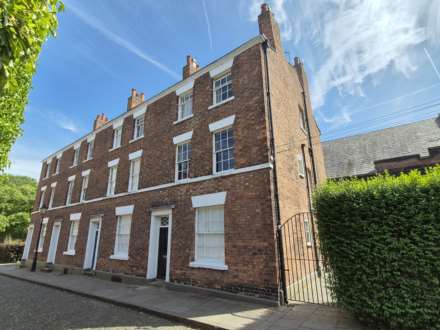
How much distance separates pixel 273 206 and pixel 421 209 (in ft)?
12.7

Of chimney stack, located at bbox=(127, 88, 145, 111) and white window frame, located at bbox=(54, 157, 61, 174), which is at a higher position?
chimney stack, located at bbox=(127, 88, 145, 111)

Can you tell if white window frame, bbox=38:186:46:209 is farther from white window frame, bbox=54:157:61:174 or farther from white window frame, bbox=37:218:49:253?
white window frame, bbox=37:218:49:253

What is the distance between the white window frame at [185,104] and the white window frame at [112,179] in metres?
6.09

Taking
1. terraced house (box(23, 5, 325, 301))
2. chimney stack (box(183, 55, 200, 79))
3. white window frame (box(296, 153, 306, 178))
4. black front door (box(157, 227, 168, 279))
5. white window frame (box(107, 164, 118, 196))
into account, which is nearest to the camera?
terraced house (box(23, 5, 325, 301))

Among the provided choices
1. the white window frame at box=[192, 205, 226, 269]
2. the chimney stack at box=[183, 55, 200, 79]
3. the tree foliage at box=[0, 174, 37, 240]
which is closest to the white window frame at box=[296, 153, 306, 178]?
the white window frame at box=[192, 205, 226, 269]

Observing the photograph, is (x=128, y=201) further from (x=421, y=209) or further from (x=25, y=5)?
(x=421, y=209)

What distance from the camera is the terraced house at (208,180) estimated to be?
8242 millimetres

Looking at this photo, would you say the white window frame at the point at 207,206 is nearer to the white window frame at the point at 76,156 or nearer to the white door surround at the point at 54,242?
the white door surround at the point at 54,242

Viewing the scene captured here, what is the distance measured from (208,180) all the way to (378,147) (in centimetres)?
1607

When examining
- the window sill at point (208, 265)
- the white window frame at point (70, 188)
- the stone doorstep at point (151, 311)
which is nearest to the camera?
the stone doorstep at point (151, 311)

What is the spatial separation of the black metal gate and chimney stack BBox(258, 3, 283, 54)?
8.40 metres

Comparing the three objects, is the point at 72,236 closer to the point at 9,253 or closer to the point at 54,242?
the point at 54,242

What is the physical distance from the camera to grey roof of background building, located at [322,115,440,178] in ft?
54.5

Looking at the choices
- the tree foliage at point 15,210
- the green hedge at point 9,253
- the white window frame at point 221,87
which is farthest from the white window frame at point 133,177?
the tree foliage at point 15,210
